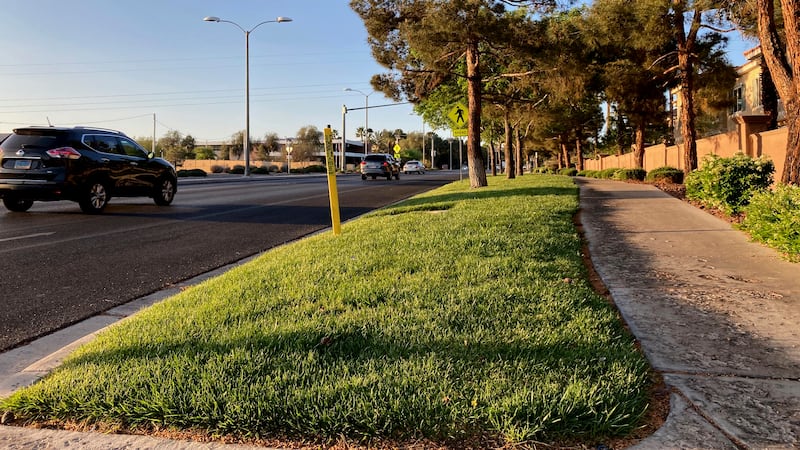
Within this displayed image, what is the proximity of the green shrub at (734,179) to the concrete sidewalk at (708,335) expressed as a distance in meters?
2.25

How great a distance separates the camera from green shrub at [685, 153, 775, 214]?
392 inches

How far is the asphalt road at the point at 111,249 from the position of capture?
4996mm

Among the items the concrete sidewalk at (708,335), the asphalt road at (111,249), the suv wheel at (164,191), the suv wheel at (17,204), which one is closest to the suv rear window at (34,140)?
the suv wheel at (17,204)

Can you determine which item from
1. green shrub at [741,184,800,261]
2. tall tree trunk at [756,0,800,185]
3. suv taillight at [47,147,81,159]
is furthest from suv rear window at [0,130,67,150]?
tall tree trunk at [756,0,800,185]

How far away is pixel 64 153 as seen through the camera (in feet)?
36.7

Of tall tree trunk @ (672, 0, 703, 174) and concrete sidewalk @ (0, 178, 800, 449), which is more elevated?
tall tree trunk @ (672, 0, 703, 174)

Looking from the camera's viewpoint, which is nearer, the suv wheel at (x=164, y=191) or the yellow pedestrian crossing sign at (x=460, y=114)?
the suv wheel at (x=164, y=191)

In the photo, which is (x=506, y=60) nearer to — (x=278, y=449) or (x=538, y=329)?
(x=538, y=329)

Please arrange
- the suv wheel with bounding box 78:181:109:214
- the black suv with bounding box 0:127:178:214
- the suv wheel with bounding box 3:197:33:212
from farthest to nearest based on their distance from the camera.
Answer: the suv wheel with bounding box 3:197:33:212, the suv wheel with bounding box 78:181:109:214, the black suv with bounding box 0:127:178:214

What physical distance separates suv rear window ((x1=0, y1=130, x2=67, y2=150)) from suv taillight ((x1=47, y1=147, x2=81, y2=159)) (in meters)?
0.14

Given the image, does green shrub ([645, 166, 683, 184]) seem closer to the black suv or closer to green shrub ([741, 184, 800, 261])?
green shrub ([741, 184, 800, 261])

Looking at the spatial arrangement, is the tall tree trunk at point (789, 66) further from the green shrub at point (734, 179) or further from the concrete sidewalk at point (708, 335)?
the concrete sidewalk at point (708, 335)

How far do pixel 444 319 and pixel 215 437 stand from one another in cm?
172

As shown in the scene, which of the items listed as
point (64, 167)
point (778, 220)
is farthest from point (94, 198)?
point (778, 220)
